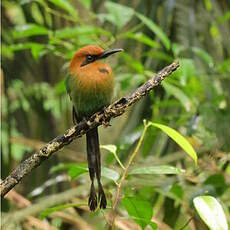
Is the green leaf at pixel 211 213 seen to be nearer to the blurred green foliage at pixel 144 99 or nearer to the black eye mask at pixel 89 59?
the blurred green foliage at pixel 144 99

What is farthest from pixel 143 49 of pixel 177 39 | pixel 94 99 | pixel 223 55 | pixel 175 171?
pixel 175 171

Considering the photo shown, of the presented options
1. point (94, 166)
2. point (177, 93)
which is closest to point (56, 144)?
point (94, 166)

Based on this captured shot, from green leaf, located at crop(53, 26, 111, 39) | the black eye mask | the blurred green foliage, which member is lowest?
the blurred green foliage

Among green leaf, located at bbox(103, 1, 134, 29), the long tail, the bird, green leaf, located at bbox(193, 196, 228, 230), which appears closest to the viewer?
green leaf, located at bbox(193, 196, 228, 230)

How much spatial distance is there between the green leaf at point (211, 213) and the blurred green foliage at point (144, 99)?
36 cm

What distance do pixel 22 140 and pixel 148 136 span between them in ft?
2.49

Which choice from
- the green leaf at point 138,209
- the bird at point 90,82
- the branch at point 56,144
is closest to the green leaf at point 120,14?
the bird at point 90,82

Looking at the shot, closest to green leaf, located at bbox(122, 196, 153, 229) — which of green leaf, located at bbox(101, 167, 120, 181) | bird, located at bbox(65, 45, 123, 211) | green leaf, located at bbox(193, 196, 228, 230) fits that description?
green leaf, located at bbox(101, 167, 120, 181)

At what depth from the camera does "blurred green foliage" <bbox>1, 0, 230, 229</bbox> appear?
209cm

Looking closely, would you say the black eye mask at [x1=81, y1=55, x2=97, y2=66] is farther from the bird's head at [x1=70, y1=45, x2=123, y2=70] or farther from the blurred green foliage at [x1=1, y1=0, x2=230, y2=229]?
the blurred green foliage at [x1=1, y1=0, x2=230, y2=229]

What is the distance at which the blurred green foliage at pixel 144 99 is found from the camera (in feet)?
6.85

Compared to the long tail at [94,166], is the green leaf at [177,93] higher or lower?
higher

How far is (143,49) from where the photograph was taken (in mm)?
2740

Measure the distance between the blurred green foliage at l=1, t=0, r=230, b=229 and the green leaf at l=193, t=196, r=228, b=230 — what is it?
0.36 m
